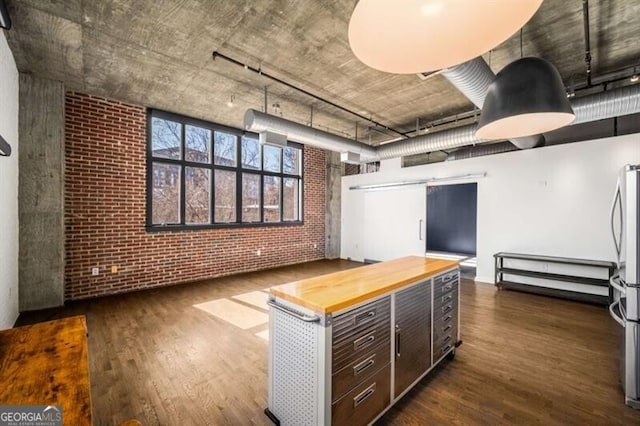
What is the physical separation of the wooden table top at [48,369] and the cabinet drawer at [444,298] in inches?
88.8

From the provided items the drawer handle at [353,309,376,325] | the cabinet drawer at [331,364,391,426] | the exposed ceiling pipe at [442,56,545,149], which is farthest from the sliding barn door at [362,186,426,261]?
the drawer handle at [353,309,376,325]

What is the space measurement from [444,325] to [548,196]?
3950mm

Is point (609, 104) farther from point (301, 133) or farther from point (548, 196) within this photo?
point (301, 133)

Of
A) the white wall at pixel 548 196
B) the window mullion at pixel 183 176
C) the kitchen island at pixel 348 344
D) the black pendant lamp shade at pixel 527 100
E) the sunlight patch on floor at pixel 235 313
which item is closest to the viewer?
the kitchen island at pixel 348 344

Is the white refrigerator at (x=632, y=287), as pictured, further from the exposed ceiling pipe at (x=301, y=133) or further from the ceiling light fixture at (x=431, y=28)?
the exposed ceiling pipe at (x=301, y=133)

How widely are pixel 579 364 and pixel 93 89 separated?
691 cm

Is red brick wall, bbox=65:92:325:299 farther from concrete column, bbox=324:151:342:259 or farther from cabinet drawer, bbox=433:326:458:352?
cabinet drawer, bbox=433:326:458:352

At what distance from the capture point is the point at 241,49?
3.14 metres

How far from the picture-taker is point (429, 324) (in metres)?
2.22

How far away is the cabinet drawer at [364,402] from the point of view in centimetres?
150

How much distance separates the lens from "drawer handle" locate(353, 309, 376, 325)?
159 centimetres

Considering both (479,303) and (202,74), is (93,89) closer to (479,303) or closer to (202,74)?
(202,74)

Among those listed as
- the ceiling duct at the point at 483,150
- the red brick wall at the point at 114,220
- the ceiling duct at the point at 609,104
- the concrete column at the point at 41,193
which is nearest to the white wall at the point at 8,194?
the concrete column at the point at 41,193

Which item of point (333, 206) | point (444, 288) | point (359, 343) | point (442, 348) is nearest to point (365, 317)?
point (359, 343)
